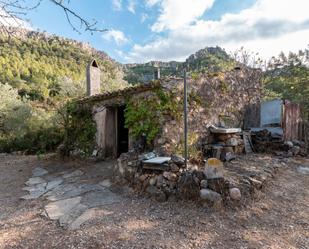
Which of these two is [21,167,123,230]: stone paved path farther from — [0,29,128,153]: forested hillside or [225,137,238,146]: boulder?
[225,137,238,146]: boulder

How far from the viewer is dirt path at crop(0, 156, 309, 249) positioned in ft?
11.6

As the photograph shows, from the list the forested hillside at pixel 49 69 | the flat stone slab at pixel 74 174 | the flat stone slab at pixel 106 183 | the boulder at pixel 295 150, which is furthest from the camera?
the forested hillside at pixel 49 69

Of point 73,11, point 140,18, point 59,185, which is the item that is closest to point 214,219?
point 73,11

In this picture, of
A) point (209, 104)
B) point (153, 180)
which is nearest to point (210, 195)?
point (153, 180)

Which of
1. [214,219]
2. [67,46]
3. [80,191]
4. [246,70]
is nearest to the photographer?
[214,219]

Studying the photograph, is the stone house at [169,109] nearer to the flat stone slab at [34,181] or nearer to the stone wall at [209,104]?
the stone wall at [209,104]

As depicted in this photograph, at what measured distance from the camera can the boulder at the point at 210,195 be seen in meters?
4.46

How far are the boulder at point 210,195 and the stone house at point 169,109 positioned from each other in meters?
2.04

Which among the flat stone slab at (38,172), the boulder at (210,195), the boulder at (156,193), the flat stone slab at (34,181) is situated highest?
the boulder at (210,195)

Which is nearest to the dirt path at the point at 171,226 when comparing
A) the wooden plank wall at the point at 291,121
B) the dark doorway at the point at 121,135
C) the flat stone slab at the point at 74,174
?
the flat stone slab at the point at 74,174

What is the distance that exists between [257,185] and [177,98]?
3037 mm

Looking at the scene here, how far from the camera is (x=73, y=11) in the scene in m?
2.61

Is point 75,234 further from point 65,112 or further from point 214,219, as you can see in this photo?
point 65,112

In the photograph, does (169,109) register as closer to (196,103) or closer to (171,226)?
(196,103)
